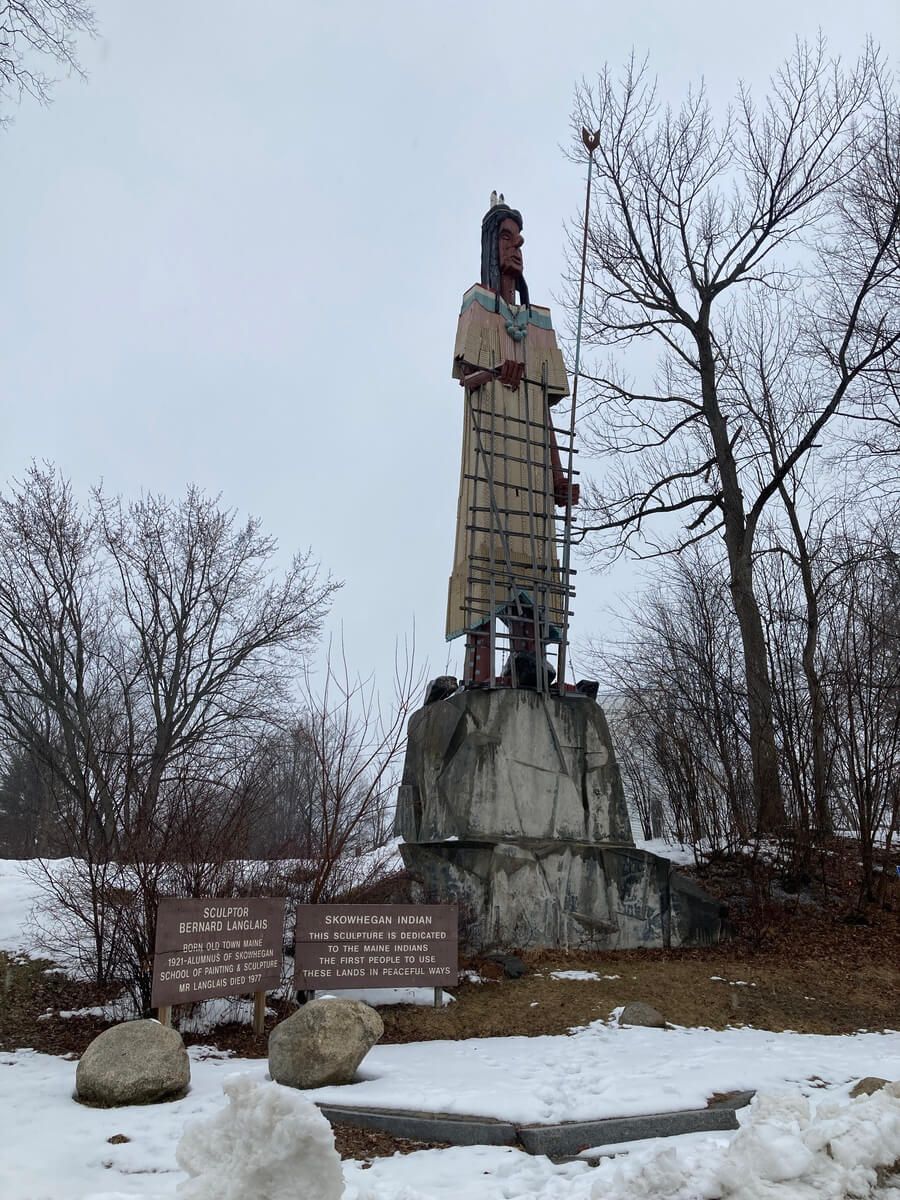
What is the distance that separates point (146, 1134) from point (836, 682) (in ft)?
30.7

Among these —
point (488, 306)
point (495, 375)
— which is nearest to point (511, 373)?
point (495, 375)

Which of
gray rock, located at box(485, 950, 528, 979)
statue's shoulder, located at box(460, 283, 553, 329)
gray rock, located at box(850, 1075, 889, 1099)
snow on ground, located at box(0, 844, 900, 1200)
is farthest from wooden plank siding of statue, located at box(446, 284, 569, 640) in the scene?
gray rock, located at box(850, 1075, 889, 1099)

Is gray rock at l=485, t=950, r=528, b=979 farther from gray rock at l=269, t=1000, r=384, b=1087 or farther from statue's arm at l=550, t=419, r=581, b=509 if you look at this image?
statue's arm at l=550, t=419, r=581, b=509

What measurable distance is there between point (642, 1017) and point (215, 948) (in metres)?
3.46

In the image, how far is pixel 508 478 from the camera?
12086mm

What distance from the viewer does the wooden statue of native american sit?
1128cm

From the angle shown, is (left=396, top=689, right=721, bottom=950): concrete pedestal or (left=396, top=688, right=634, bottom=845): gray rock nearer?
(left=396, top=689, right=721, bottom=950): concrete pedestal

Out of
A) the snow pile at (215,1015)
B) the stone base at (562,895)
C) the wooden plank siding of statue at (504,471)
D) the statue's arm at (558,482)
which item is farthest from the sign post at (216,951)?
the statue's arm at (558,482)

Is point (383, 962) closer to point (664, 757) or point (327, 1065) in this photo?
point (327, 1065)

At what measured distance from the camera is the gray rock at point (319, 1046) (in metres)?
5.86

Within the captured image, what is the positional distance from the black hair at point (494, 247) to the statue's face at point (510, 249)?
0.05m

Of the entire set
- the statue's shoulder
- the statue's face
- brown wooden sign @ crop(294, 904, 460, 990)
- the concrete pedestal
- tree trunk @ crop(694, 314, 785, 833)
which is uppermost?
the statue's face

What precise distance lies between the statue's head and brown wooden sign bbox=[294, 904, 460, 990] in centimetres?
868

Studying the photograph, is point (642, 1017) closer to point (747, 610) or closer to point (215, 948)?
point (215, 948)
